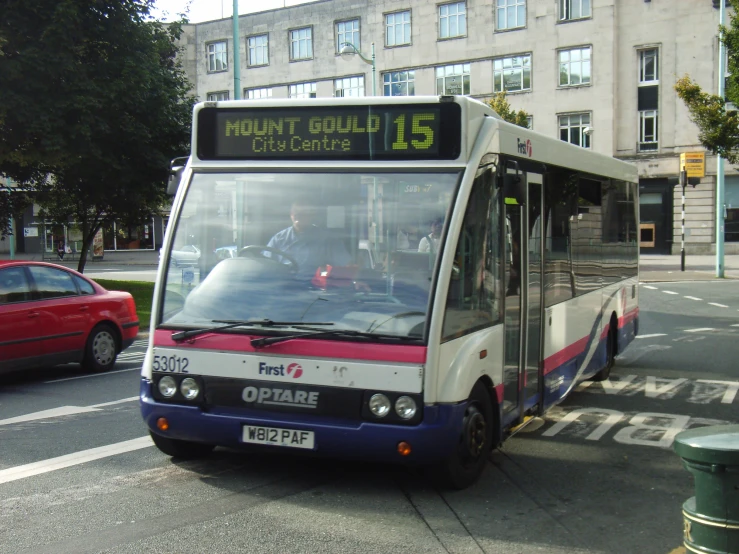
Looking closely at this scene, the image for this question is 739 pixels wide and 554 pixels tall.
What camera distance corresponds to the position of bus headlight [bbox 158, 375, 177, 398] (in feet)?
19.1

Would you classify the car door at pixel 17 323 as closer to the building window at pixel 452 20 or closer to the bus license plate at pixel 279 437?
the bus license plate at pixel 279 437

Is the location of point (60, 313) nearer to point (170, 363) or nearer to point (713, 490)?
point (170, 363)

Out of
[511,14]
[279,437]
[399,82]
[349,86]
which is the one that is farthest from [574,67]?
[279,437]

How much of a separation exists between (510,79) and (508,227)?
143 feet

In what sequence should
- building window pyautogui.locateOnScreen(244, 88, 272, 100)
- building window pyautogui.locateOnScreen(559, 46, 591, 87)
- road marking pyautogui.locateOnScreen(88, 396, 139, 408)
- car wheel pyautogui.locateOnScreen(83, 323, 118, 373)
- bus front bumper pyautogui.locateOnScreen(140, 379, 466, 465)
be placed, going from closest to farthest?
1. bus front bumper pyautogui.locateOnScreen(140, 379, 466, 465)
2. road marking pyautogui.locateOnScreen(88, 396, 139, 408)
3. car wheel pyautogui.locateOnScreen(83, 323, 118, 373)
4. building window pyautogui.locateOnScreen(559, 46, 591, 87)
5. building window pyautogui.locateOnScreen(244, 88, 272, 100)

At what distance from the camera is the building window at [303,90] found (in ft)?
179

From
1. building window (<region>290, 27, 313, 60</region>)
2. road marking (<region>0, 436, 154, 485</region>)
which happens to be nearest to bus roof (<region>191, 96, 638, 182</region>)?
road marking (<region>0, 436, 154, 485</region>)

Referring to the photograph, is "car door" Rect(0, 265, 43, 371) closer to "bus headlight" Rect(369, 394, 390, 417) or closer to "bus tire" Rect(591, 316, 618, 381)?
"bus headlight" Rect(369, 394, 390, 417)

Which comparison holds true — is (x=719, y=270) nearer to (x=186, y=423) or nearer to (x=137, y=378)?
(x=137, y=378)

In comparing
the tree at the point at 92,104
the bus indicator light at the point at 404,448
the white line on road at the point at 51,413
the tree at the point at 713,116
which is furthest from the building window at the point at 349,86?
the bus indicator light at the point at 404,448

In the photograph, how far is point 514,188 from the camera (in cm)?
630

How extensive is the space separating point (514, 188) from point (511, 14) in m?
44.0

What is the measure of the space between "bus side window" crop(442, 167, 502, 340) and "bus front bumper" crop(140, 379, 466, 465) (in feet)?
1.86

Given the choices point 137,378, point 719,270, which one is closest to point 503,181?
point 137,378
